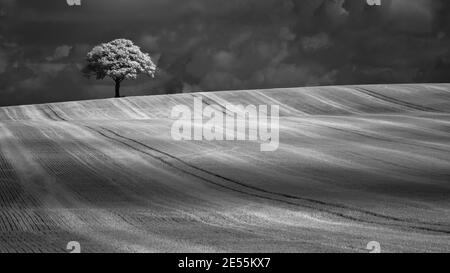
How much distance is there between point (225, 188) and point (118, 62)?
46738mm

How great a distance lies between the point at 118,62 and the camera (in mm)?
60250

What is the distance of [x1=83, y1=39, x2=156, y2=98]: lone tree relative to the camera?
196 ft

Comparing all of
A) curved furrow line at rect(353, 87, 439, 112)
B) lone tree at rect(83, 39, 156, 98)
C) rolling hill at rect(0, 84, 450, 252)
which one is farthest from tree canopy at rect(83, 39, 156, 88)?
rolling hill at rect(0, 84, 450, 252)

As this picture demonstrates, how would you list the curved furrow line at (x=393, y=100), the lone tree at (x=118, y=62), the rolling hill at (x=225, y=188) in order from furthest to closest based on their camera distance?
1. the lone tree at (x=118, y=62)
2. the curved furrow line at (x=393, y=100)
3. the rolling hill at (x=225, y=188)

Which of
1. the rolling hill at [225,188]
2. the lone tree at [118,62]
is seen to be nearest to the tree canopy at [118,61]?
the lone tree at [118,62]

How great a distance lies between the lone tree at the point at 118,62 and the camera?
→ 5978 cm

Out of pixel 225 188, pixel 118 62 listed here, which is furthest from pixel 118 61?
pixel 225 188

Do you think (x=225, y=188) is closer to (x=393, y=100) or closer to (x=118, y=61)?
(x=393, y=100)

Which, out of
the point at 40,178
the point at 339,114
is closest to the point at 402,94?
the point at 339,114

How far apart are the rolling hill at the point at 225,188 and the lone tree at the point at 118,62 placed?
2642 cm

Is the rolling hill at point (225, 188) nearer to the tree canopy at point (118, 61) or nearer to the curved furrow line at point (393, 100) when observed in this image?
the curved furrow line at point (393, 100)

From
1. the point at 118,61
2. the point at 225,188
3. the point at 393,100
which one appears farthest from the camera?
the point at 118,61
